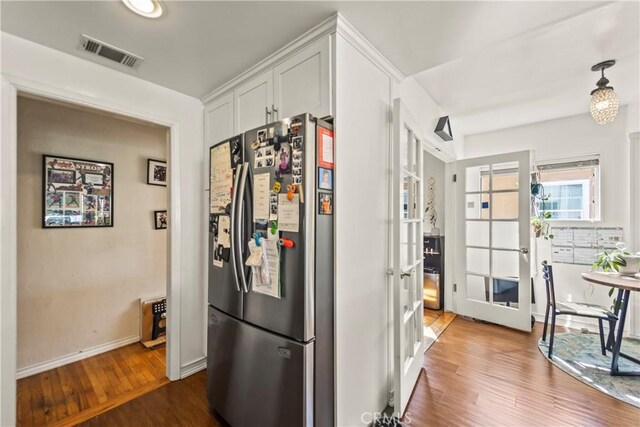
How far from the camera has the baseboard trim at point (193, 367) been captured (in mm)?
2230

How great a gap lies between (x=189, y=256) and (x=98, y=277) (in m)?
1.15

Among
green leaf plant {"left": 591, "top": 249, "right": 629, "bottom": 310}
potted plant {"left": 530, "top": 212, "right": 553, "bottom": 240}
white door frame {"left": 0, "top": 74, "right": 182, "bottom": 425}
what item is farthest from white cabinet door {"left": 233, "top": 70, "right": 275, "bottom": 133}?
potted plant {"left": 530, "top": 212, "right": 553, "bottom": 240}

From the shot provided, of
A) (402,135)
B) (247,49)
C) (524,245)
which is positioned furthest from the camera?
(524,245)

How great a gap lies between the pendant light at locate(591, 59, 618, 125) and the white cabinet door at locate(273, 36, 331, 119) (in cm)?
228

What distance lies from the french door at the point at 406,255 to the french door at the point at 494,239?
1.61 m

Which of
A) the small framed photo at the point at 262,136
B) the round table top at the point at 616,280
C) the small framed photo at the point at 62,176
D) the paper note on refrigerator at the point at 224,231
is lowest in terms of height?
the round table top at the point at 616,280

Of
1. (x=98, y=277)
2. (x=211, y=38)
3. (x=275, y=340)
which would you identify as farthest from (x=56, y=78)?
(x=275, y=340)

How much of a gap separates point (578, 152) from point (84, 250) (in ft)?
18.1

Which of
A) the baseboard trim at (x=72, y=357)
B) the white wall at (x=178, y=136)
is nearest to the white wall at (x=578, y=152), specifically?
the white wall at (x=178, y=136)

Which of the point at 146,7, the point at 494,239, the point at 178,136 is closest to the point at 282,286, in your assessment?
the point at 146,7

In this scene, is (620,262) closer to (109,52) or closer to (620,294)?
(620,294)

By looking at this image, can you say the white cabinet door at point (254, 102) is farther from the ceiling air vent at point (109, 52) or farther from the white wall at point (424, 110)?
the white wall at point (424, 110)

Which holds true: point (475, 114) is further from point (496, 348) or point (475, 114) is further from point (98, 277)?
point (98, 277)

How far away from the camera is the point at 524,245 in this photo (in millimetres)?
3047
